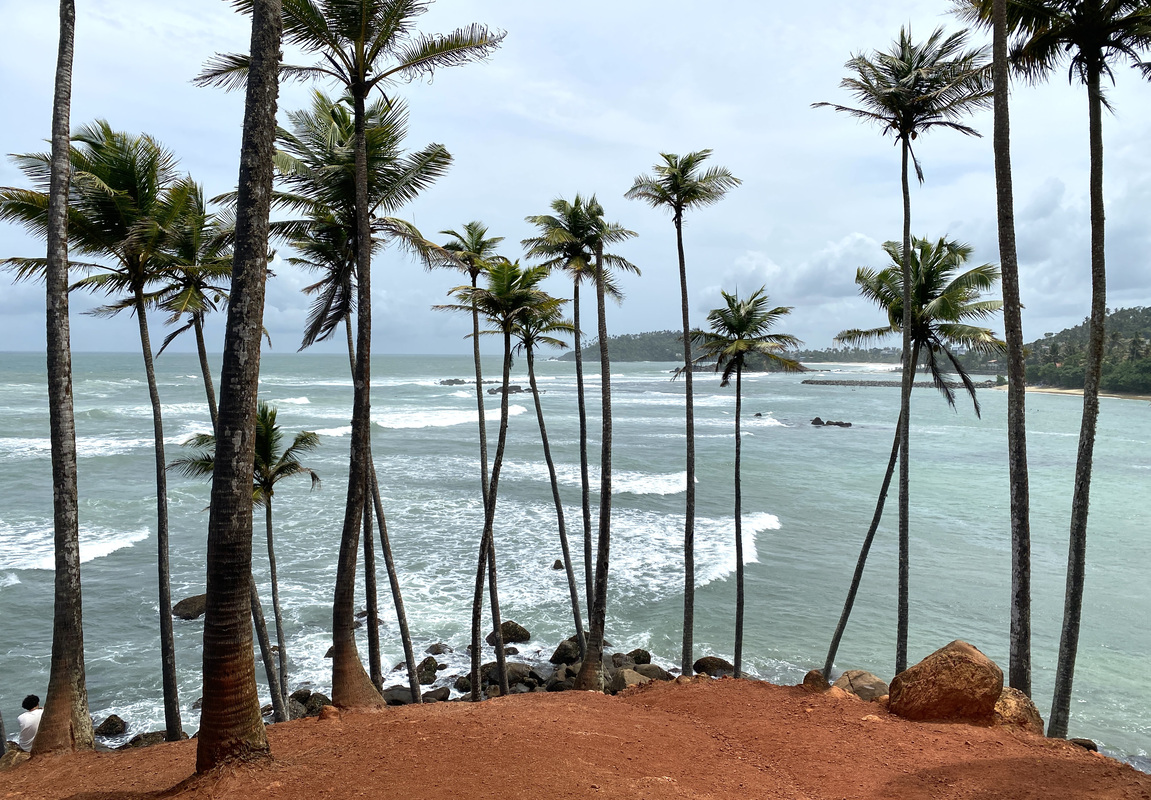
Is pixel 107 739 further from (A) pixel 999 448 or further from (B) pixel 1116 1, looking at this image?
(A) pixel 999 448

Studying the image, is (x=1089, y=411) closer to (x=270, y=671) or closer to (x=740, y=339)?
(x=740, y=339)

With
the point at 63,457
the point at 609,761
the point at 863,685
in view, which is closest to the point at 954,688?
the point at 863,685

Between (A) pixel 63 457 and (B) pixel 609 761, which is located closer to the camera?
(B) pixel 609 761

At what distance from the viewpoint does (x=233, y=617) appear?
5.66m

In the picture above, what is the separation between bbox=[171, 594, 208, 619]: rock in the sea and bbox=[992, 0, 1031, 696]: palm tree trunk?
791 inches

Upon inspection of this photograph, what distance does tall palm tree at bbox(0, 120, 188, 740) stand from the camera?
10164 mm

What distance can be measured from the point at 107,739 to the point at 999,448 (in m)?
60.4

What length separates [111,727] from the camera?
45.1 ft

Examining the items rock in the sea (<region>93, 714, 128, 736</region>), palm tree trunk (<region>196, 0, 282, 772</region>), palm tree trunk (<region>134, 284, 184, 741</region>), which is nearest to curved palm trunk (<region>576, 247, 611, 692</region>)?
palm tree trunk (<region>134, 284, 184, 741</region>)

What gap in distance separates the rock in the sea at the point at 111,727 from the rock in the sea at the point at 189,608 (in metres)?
5.41

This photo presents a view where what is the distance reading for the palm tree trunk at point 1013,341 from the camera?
8703mm

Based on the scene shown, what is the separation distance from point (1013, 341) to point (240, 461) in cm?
944

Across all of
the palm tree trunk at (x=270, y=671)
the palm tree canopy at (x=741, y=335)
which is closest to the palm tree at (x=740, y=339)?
the palm tree canopy at (x=741, y=335)

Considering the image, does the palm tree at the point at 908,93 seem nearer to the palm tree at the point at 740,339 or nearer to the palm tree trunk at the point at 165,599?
the palm tree at the point at 740,339
